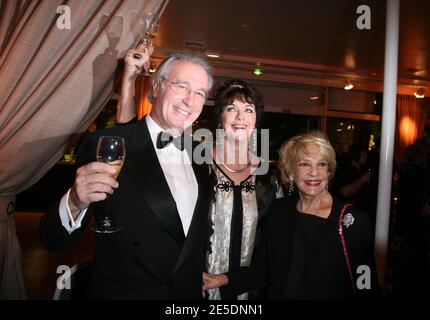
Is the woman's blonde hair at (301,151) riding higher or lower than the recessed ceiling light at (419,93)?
lower

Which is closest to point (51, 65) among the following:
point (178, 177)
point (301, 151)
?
point (178, 177)

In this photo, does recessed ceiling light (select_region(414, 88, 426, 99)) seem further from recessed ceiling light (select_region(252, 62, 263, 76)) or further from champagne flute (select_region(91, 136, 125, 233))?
champagne flute (select_region(91, 136, 125, 233))

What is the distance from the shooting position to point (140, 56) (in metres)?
1.63

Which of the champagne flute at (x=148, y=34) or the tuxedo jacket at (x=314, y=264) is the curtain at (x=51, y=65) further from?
the tuxedo jacket at (x=314, y=264)

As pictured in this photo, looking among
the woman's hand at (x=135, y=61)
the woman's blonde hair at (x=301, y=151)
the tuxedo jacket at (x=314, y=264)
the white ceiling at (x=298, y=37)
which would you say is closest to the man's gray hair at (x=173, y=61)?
the woman's hand at (x=135, y=61)

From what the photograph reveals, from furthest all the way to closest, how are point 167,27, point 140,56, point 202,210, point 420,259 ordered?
1. point 167,27
2. point 420,259
3. point 140,56
4. point 202,210

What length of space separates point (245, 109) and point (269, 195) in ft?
1.76

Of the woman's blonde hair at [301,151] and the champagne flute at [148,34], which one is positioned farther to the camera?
the woman's blonde hair at [301,151]

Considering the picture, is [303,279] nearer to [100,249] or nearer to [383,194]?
[383,194]

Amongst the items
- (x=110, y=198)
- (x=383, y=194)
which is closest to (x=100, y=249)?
(x=110, y=198)

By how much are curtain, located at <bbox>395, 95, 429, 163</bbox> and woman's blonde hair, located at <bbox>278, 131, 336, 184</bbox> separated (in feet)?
29.8

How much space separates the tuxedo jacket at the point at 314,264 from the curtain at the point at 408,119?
9.23 meters

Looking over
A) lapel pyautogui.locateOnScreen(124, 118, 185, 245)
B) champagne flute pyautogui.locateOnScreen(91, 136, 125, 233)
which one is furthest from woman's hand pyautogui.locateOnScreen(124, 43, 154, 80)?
champagne flute pyautogui.locateOnScreen(91, 136, 125, 233)

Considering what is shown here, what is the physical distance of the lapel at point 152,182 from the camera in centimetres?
134
